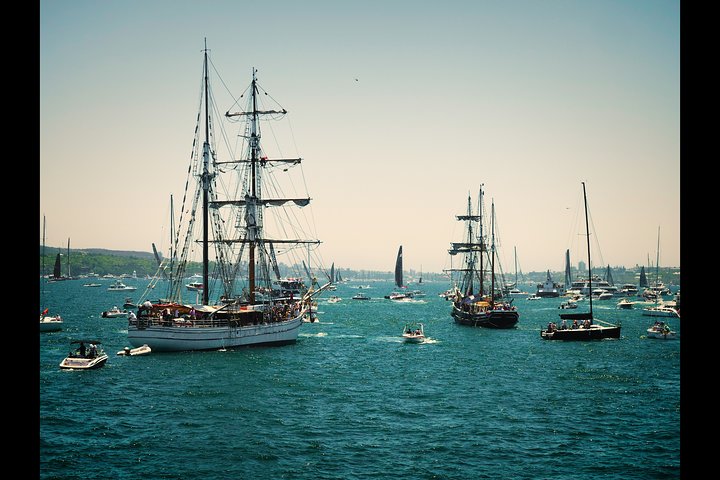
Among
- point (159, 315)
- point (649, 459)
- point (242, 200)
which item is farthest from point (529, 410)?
point (242, 200)

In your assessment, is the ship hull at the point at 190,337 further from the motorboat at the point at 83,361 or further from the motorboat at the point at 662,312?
the motorboat at the point at 662,312

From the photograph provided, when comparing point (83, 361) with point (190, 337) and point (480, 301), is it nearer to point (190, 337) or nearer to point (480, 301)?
point (190, 337)

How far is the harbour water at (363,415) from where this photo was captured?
31344 millimetres

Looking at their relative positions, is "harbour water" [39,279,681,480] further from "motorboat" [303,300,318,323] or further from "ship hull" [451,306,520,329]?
"ship hull" [451,306,520,329]

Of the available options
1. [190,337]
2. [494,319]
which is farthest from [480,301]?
[190,337]

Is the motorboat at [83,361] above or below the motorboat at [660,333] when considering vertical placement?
above

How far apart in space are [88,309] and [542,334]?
10522cm

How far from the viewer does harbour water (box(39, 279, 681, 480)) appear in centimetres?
3134

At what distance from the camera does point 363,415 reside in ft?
139

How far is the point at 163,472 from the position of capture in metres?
29.6

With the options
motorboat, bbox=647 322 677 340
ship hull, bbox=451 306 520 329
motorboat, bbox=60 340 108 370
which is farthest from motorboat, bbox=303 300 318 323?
motorboat, bbox=647 322 677 340

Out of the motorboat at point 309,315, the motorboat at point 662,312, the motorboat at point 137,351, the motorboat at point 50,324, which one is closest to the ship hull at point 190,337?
the motorboat at point 137,351
